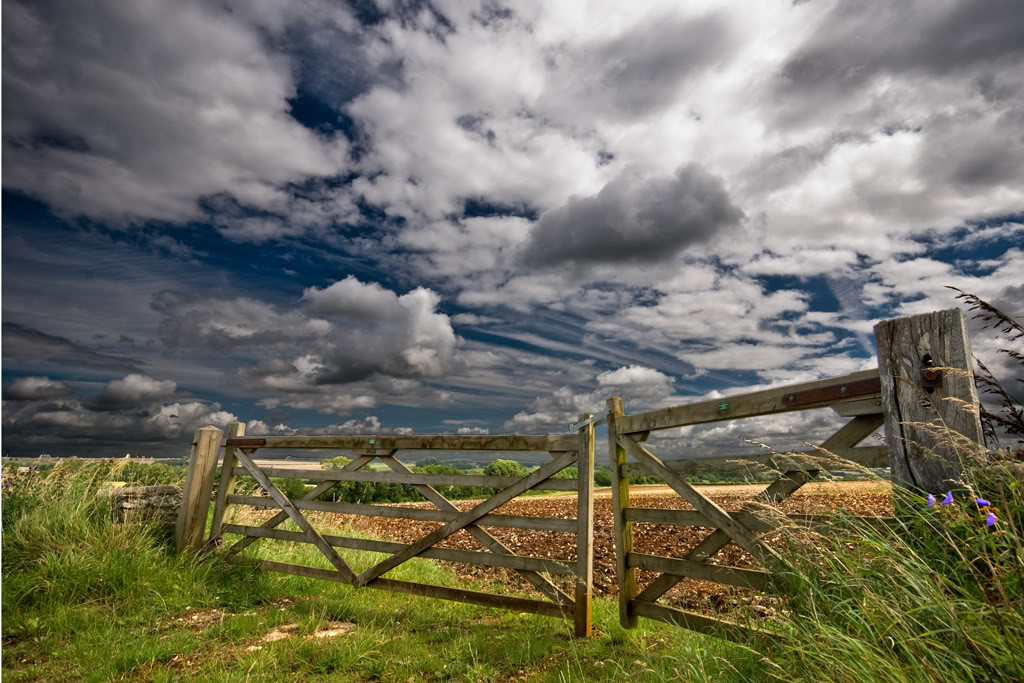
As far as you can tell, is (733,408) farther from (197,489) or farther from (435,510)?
(197,489)

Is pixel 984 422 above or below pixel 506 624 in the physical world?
above

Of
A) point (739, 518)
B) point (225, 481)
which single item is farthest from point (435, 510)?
point (225, 481)

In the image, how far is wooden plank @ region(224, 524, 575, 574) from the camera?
18.8 ft

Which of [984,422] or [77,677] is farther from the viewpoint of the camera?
[77,677]

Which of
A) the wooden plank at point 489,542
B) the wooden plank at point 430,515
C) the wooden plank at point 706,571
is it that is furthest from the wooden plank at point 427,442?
the wooden plank at point 706,571

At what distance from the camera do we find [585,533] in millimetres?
5582

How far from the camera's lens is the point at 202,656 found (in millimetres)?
5016

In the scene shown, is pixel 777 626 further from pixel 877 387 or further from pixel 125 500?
pixel 125 500

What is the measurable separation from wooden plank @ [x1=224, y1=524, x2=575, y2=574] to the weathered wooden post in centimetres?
324

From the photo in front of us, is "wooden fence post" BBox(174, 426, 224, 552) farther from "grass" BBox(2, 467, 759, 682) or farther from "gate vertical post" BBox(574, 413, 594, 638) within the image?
"gate vertical post" BBox(574, 413, 594, 638)

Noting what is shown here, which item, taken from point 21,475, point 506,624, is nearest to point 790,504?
point 506,624

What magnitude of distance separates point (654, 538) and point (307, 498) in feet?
22.0

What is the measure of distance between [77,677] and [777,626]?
539 centimetres

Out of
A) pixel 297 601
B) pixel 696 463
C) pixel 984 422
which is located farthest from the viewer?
pixel 297 601
